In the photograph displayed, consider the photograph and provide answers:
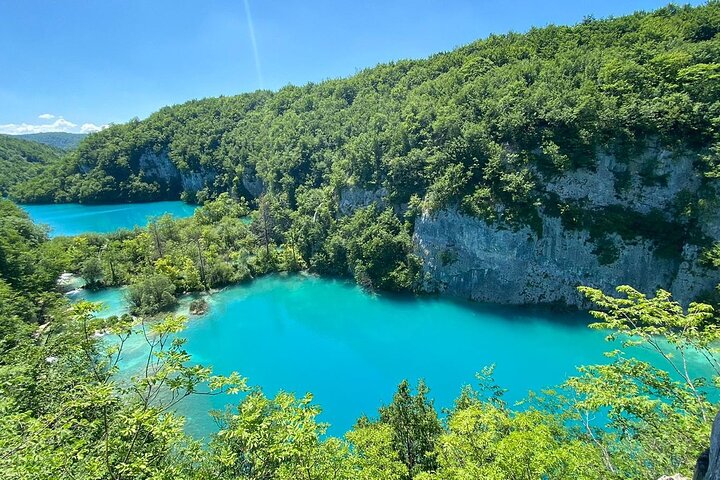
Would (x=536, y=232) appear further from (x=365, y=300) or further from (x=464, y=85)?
(x=464, y=85)

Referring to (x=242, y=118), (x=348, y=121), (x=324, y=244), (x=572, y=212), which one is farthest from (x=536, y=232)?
(x=242, y=118)

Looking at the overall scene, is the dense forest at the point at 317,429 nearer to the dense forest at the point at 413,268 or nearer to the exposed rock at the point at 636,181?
the dense forest at the point at 413,268

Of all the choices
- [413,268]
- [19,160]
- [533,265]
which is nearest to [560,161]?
[533,265]

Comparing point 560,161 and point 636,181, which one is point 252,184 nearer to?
point 560,161

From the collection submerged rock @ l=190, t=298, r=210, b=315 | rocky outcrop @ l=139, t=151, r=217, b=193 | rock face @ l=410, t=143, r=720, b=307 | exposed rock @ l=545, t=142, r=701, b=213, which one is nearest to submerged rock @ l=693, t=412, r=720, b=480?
rock face @ l=410, t=143, r=720, b=307

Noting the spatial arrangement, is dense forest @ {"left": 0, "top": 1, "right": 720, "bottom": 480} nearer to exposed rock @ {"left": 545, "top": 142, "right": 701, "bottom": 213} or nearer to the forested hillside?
the forested hillside

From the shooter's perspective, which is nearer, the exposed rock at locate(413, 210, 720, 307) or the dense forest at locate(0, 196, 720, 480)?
the dense forest at locate(0, 196, 720, 480)

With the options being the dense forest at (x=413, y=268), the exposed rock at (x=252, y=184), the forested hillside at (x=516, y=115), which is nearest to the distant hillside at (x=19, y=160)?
the exposed rock at (x=252, y=184)
